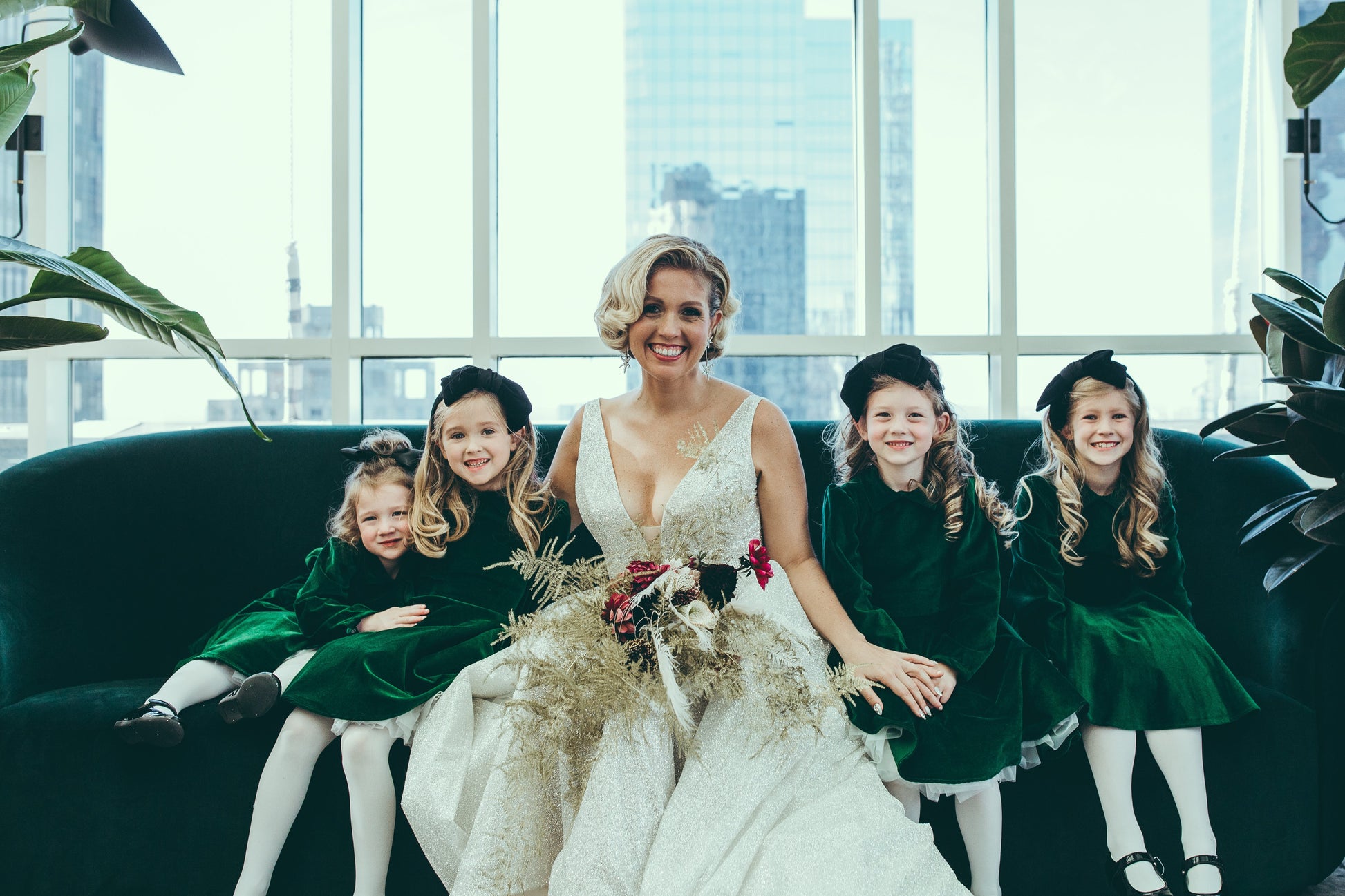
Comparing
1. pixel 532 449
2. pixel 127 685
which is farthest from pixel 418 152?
pixel 127 685

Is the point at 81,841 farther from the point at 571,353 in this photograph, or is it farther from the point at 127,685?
the point at 571,353

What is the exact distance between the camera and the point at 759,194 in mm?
3018

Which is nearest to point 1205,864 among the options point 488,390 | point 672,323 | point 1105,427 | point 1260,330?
point 1105,427

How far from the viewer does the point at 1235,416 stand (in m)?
1.98

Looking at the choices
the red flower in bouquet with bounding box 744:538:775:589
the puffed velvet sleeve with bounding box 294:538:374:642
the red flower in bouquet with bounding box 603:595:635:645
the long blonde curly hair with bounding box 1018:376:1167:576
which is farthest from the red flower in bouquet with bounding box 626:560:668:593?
the long blonde curly hair with bounding box 1018:376:1167:576

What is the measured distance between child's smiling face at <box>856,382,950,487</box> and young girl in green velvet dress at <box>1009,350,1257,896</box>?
29cm

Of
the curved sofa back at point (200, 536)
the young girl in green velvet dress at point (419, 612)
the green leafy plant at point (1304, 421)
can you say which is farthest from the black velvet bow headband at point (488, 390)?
the green leafy plant at point (1304, 421)

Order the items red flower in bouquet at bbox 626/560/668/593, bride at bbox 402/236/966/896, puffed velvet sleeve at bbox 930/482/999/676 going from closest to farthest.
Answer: bride at bbox 402/236/966/896, red flower in bouquet at bbox 626/560/668/593, puffed velvet sleeve at bbox 930/482/999/676

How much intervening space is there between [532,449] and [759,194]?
4.70ft

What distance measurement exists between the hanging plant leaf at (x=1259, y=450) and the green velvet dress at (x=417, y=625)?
158 cm

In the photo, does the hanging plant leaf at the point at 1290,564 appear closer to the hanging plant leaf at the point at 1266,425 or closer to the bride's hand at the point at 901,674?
the hanging plant leaf at the point at 1266,425

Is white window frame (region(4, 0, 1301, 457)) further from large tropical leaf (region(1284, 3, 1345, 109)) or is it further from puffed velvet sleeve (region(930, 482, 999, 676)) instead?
large tropical leaf (region(1284, 3, 1345, 109))

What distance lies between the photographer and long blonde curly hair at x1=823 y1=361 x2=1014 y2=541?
1.92m

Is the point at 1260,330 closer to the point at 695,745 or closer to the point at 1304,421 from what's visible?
the point at 1304,421
